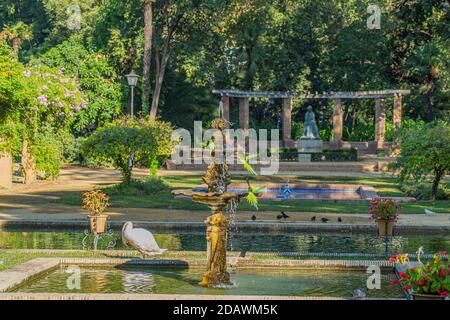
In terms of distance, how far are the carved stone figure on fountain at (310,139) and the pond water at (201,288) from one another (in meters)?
39.0

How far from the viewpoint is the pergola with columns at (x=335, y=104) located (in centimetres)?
5784

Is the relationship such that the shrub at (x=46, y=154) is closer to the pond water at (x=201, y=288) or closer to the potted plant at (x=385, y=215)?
the potted plant at (x=385, y=215)

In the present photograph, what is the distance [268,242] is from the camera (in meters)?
21.9

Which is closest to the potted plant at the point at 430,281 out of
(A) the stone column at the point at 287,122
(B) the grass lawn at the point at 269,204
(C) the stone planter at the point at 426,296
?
(C) the stone planter at the point at 426,296

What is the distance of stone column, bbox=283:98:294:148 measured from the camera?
59.6 metres

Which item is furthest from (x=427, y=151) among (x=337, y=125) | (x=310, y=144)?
(x=337, y=125)

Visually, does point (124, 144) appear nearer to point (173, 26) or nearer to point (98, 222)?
point (98, 222)

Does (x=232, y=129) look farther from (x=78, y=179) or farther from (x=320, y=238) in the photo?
(x=320, y=238)

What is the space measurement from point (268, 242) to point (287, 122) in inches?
1515

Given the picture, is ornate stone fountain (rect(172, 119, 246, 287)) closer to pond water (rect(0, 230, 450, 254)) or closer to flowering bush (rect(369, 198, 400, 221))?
pond water (rect(0, 230, 450, 254))

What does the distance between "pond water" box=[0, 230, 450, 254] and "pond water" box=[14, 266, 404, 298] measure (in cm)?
328

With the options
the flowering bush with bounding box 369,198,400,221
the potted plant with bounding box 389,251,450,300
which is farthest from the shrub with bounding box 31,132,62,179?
the potted plant with bounding box 389,251,450,300

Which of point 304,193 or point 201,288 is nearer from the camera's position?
point 201,288
